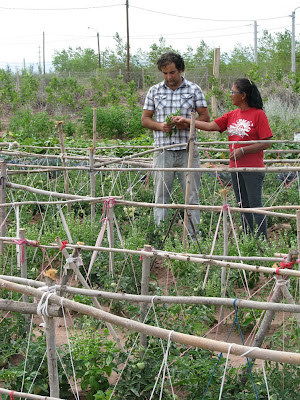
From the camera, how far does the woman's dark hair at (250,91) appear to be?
4.36 metres

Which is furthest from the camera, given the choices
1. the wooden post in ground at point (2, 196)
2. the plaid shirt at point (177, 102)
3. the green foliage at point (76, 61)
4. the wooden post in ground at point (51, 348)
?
the green foliage at point (76, 61)

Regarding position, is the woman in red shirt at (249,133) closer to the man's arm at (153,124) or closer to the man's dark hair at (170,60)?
the man's arm at (153,124)

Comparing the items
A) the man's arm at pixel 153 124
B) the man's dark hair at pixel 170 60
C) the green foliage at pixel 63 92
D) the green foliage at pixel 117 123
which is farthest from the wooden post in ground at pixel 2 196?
the green foliage at pixel 63 92

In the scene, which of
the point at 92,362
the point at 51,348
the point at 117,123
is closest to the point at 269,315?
the point at 92,362

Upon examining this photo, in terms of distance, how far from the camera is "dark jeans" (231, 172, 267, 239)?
14.5ft

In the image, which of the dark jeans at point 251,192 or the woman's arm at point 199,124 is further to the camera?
the woman's arm at point 199,124

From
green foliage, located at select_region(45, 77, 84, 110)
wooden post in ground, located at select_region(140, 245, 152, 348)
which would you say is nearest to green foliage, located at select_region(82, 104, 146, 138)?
green foliage, located at select_region(45, 77, 84, 110)

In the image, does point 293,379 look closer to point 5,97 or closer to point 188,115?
point 188,115

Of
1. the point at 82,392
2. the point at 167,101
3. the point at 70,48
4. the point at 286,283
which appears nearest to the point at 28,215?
the point at 167,101

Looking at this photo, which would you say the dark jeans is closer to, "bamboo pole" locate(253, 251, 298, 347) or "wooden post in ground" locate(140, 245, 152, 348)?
"wooden post in ground" locate(140, 245, 152, 348)

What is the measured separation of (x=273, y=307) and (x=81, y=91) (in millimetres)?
16833

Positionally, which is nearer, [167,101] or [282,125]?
[167,101]

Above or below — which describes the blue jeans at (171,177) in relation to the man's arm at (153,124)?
below

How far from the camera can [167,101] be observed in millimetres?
4805
